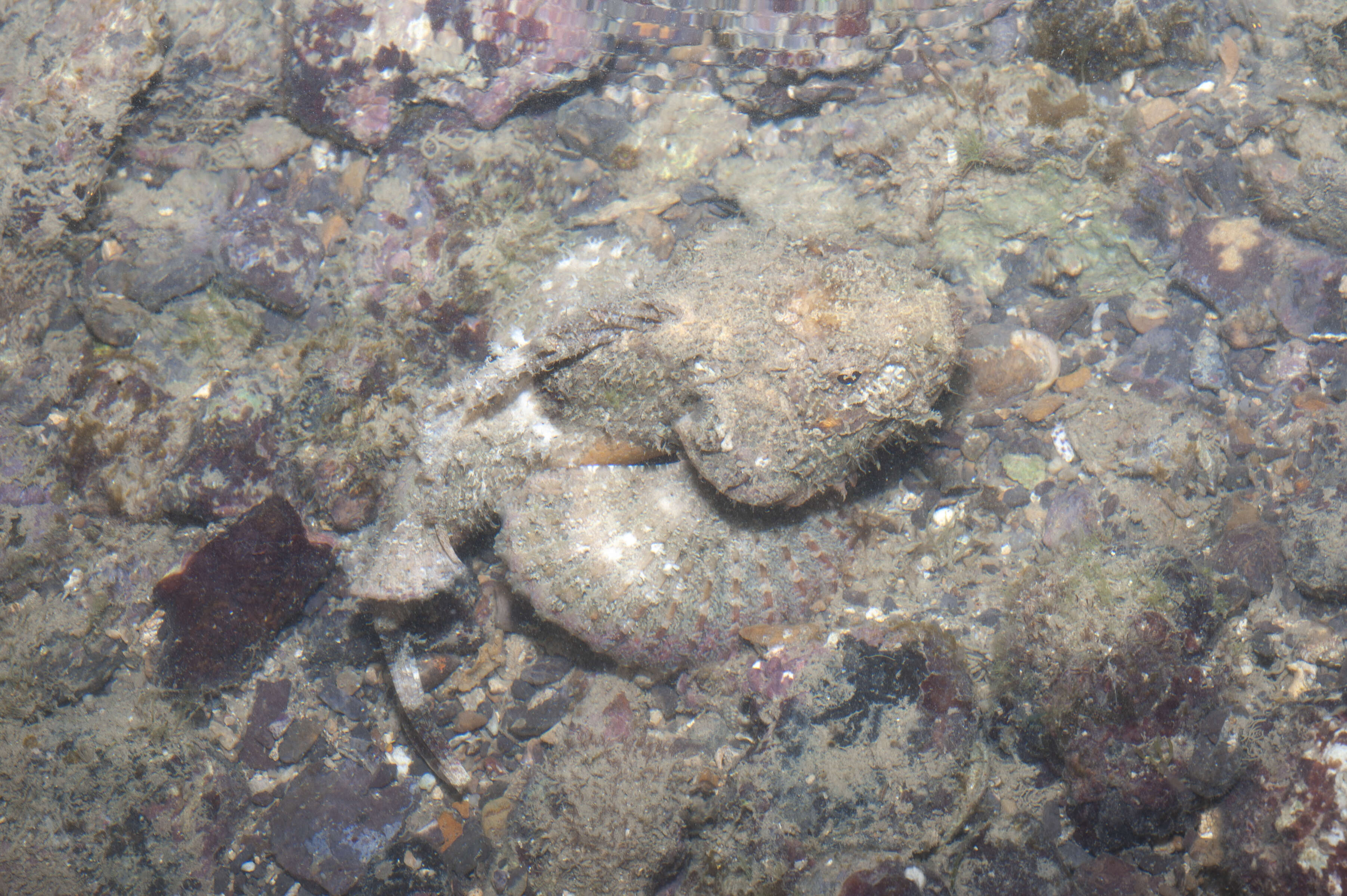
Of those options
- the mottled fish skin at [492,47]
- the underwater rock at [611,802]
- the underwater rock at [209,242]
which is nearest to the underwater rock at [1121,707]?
the underwater rock at [611,802]

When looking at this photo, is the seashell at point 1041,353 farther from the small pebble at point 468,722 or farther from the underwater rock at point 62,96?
the underwater rock at point 62,96

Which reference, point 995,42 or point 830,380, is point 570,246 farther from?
point 995,42

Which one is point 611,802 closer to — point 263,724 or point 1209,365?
point 263,724

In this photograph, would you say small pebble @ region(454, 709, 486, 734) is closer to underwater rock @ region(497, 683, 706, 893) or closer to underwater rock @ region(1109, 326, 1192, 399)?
underwater rock @ region(497, 683, 706, 893)

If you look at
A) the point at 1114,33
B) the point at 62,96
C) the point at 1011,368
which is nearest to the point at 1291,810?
the point at 1011,368

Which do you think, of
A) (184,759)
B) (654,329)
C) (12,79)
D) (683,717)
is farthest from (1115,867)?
(12,79)
